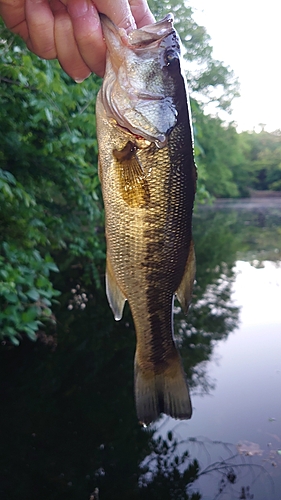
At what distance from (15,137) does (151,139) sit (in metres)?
2.93

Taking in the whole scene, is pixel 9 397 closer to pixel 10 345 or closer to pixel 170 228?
pixel 10 345

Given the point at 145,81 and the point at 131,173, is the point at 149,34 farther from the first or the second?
the point at 131,173

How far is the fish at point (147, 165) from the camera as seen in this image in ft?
6.02

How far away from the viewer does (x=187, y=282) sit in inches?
78.1

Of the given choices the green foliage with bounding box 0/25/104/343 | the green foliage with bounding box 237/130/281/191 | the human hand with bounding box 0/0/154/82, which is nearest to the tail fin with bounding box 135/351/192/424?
the human hand with bounding box 0/0/154/82

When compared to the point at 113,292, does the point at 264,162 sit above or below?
below

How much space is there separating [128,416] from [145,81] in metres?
4.17

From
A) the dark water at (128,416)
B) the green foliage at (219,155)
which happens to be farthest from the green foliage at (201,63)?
the dark water at (128,416)

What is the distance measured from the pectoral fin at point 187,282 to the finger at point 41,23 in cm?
110

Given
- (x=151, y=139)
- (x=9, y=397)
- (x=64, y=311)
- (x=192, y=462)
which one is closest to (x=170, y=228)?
(x=151, y=139)

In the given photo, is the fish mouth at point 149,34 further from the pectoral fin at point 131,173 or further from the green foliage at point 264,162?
the green foliage at point 264,162

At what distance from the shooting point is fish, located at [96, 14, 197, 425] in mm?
1836

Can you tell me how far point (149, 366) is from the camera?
215cm

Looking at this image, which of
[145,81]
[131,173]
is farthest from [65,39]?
[131,173]
